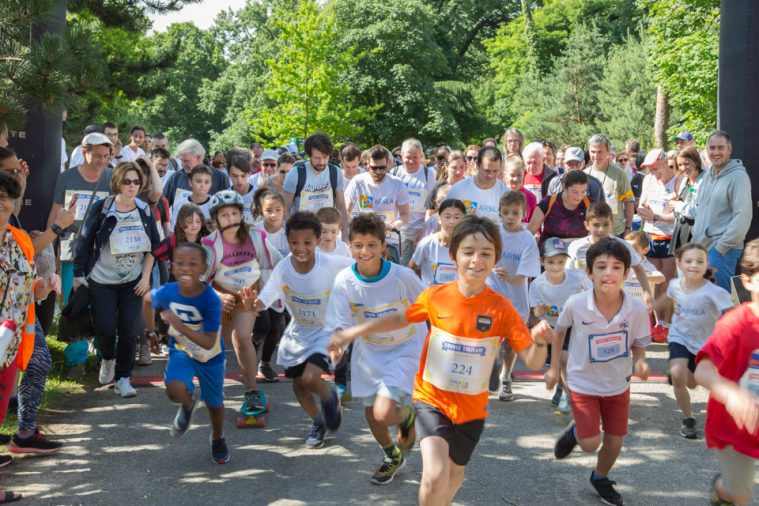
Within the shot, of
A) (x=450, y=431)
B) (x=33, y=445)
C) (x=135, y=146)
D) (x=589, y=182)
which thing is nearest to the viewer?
(x=450, y=431)

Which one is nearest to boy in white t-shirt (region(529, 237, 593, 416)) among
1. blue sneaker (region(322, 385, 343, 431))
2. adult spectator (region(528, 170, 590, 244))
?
adult spectator (region(528, 170, 590, 244))

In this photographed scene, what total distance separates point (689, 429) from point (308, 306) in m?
3.06

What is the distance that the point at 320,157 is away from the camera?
9078 mm

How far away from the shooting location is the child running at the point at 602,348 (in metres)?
5.08

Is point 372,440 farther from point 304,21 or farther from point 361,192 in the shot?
point 304,21

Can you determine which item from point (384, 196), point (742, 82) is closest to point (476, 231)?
point (384, 196)

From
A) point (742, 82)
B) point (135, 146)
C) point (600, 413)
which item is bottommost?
point (600, 413)

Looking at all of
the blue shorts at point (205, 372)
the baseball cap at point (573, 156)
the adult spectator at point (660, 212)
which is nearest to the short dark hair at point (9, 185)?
the blue shorts at point (205, 372)

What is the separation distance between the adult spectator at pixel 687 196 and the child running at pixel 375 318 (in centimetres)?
511

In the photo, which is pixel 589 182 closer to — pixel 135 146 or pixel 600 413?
pixel 600 413

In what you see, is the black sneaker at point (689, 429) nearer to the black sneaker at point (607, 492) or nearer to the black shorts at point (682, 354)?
the black shorts at point (682, 354)

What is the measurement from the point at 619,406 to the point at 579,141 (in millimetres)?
44255

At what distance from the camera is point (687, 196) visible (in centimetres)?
950

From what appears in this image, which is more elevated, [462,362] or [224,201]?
[224,201]
